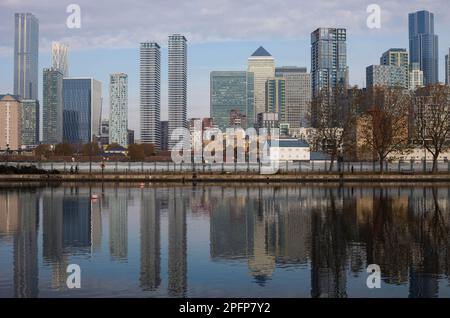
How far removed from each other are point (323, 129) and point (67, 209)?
146 feet

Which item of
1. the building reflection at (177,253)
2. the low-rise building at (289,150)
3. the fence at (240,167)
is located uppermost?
the low-rise building at (289,150)

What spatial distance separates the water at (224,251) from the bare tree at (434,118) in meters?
40.0

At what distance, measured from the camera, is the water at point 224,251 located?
43.2ft

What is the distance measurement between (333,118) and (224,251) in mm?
55645

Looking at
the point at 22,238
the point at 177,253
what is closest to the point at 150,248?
the point at 177,253

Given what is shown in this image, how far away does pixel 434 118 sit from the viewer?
6938 cm

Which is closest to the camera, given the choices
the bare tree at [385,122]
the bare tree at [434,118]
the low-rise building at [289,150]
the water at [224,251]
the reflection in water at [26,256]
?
the reflection in water at [26,256]

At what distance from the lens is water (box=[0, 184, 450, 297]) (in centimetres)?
1316

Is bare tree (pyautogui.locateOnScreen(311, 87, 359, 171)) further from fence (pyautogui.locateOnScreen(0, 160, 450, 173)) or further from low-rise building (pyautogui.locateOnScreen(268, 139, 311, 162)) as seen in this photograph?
low-rise building (pyautogui.locateOnScreen(268, 139, 311, 162))

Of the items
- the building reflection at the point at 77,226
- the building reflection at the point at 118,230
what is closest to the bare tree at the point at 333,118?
the building reflection at the point at 77,226

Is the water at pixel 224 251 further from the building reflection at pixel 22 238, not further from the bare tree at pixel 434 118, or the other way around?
the bare tree at pixel 434 118

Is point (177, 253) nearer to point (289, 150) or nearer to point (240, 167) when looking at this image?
point (240, 167)
